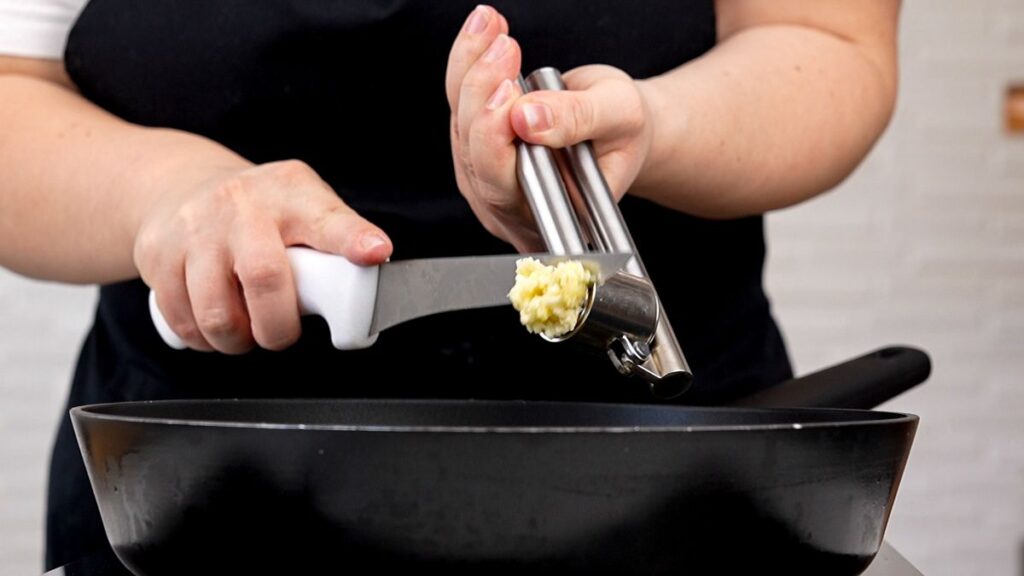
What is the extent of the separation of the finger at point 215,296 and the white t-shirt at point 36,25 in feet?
0.82

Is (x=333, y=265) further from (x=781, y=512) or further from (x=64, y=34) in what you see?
(x=64, y=34)

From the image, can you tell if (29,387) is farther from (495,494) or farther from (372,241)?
(495,494)

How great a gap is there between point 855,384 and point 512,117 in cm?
22

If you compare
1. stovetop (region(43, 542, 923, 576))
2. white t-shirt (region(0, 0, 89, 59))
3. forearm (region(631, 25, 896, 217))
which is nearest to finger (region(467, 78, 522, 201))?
forearm (region(631, 25, 896, 217))

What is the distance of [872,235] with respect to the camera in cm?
199

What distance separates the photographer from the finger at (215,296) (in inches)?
23.0

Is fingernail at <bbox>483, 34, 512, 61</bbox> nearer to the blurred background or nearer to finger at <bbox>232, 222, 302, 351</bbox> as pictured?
finger at <bbox>232, 222, 302, 351</bbox>

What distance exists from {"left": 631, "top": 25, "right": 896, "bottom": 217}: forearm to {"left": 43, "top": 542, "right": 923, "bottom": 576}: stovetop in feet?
0.75

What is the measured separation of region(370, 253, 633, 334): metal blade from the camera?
0.52m

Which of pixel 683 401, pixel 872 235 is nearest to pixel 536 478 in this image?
pixel 683 401

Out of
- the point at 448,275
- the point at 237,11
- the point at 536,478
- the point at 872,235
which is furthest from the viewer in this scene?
the point at 872,235

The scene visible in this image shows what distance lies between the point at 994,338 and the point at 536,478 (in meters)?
1.80

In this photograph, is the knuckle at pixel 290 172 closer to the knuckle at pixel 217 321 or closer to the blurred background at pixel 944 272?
the knuckle at pixel 217 321

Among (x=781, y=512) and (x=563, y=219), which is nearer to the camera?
(x=781, y=512)
